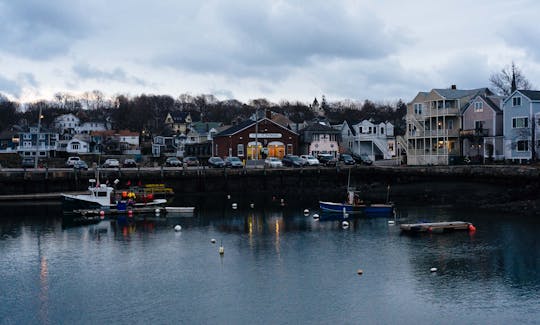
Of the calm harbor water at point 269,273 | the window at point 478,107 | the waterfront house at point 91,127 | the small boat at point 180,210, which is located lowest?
the calm harbor water at point 269,273

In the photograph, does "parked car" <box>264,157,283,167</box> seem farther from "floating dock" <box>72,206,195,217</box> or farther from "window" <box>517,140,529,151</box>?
"window" <box>517,140,529,151</box>

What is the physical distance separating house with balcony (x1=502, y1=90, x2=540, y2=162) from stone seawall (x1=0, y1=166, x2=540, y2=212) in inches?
378

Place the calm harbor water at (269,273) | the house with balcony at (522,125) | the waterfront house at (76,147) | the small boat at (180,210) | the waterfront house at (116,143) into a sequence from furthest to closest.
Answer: the waterfront house at (116,143)
the waterfront house at (76,147)
the house with balcony at (522,125)
the small boat at (180,210)
the calm harbor water at (269,273)

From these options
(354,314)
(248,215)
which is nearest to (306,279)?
(354,314)

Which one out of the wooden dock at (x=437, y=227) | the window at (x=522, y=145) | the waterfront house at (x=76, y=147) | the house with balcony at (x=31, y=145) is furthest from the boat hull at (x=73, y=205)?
the waterfront house at (x=76, y=147)

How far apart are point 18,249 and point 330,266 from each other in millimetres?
21955

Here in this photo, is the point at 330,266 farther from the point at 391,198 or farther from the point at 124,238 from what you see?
the point at 391,198

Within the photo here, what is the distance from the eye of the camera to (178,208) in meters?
59.4

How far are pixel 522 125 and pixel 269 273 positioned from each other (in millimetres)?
52746

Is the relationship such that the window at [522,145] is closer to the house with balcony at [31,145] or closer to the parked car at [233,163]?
the parked car at [233,163]

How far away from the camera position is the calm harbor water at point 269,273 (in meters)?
26.9

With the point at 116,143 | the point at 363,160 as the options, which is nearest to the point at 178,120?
the point at 116,143

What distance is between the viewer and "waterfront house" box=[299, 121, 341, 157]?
10381cm

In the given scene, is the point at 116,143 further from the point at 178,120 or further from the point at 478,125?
the point at 478,125
